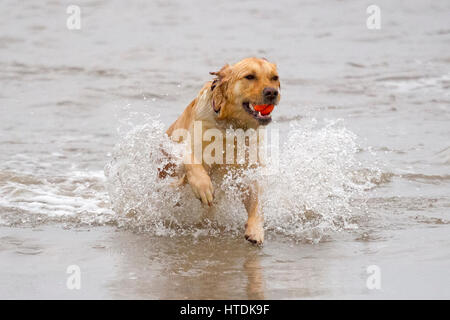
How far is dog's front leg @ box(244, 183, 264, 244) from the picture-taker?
5.43 metres

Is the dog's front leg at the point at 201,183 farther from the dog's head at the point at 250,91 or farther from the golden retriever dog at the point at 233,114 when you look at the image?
the dog's head at the point at 250,91

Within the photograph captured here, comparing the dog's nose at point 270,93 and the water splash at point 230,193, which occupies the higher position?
the dog's nose at point 270,93

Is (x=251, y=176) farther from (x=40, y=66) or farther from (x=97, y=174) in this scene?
(x=40, y=66)

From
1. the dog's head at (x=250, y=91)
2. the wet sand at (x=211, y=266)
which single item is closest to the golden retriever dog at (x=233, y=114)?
the dog's head at (x=250, y=91)

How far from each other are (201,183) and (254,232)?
1.73 ft

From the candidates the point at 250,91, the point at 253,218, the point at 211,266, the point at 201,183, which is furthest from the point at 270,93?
the point at 211,266

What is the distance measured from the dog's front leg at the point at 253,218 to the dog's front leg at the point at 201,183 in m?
0.35

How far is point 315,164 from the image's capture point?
21.4 feet

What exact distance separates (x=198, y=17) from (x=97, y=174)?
10.4m

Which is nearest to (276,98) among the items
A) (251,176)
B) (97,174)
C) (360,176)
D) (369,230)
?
(251,176)

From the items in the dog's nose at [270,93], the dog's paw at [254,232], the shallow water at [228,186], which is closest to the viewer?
the shallow water at [228,186]

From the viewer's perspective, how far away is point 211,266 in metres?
4.98

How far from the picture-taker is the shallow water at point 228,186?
4.87m

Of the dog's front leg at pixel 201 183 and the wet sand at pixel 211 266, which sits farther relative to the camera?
the dog's front leg at pixel 201 183
